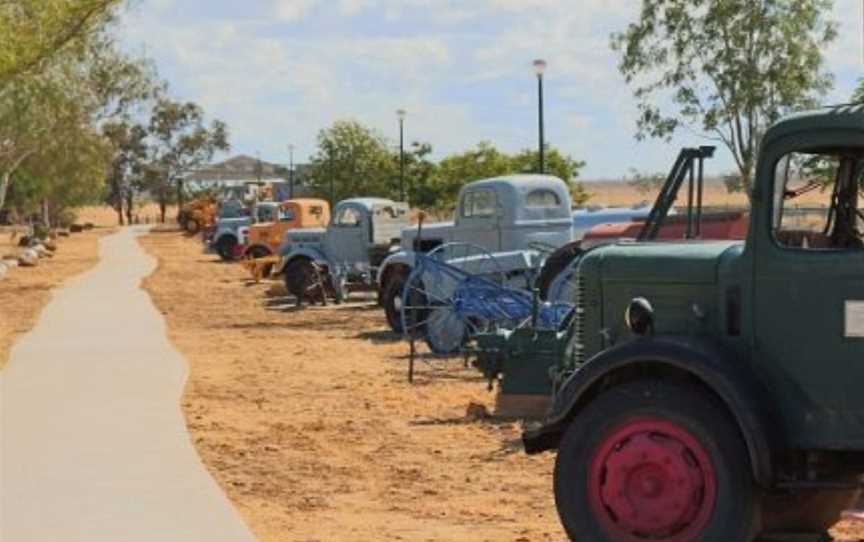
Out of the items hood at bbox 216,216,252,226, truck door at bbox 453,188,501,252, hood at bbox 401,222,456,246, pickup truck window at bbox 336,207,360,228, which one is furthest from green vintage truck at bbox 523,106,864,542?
hood at bbox 216,216,252,226

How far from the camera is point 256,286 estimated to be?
3350 cm

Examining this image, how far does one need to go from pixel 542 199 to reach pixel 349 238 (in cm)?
733

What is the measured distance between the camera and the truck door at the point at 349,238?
28203mm

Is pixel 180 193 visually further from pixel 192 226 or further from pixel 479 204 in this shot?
pixel 479 204

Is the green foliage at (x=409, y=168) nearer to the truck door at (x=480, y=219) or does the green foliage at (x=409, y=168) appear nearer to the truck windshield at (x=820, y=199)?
the truck door at (x=480, y=219)

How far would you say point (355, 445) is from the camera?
38.4 feet

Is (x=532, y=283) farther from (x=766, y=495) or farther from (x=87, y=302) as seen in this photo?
(x=87, y=302)

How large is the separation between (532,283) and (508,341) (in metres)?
5.30

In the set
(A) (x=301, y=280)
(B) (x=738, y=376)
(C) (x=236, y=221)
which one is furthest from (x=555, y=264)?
(C) (x=236, y=221)

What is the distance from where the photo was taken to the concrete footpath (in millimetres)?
8555

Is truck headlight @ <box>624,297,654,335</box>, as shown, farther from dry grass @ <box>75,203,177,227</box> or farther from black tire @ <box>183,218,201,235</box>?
dry grass @ <box>75,203,177,227</box>

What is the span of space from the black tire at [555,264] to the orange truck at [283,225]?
810 inches

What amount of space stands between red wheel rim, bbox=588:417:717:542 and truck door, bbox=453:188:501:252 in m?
14.1

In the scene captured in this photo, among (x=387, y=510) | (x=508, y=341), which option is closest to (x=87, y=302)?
(x=508, y=341)
